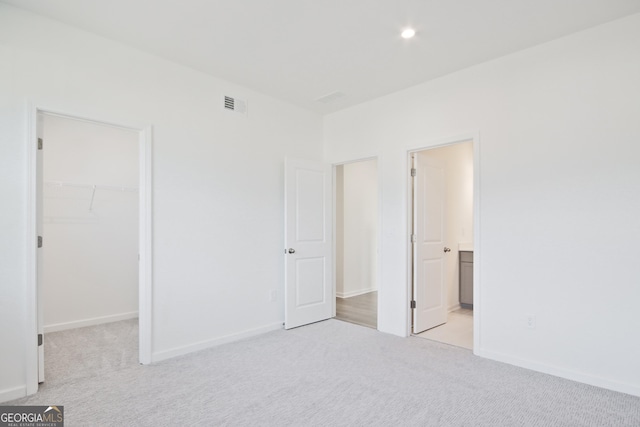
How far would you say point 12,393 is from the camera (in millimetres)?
2412

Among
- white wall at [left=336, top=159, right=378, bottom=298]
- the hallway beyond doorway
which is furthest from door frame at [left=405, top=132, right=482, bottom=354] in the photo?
white wall at [left=336, top=159, right=378, bottom=298]

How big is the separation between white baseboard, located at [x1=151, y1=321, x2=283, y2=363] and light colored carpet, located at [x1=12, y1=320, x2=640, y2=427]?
0.09m

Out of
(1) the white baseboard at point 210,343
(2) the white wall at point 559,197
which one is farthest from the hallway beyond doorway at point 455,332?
(1) the white baseboard at point 210,343

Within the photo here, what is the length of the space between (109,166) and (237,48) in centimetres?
271

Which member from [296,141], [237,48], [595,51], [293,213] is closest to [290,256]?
[293,213]

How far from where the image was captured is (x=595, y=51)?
8.80 feet

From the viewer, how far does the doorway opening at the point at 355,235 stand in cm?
593

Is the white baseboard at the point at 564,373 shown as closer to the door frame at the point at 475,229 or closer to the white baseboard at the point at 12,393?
the door frame at the point at 475,229

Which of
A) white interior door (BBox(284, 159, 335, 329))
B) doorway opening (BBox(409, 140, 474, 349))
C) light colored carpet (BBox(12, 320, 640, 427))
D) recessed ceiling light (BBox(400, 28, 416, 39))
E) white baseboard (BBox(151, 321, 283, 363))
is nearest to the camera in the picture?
light colored carpet (BBox(12, 320, 640, 427))

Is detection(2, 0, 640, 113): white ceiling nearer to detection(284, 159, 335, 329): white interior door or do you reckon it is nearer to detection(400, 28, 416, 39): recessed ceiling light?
detection(400, 28, 416, 39): recessed ceiling light

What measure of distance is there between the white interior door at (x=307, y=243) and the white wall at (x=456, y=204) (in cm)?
158

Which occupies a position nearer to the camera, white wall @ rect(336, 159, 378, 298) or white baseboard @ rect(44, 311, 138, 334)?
white baseboard @ rect(44, 311, 138, 334)

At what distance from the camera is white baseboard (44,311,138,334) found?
403cm

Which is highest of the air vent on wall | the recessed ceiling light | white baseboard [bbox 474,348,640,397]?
the recessed ceiling light
